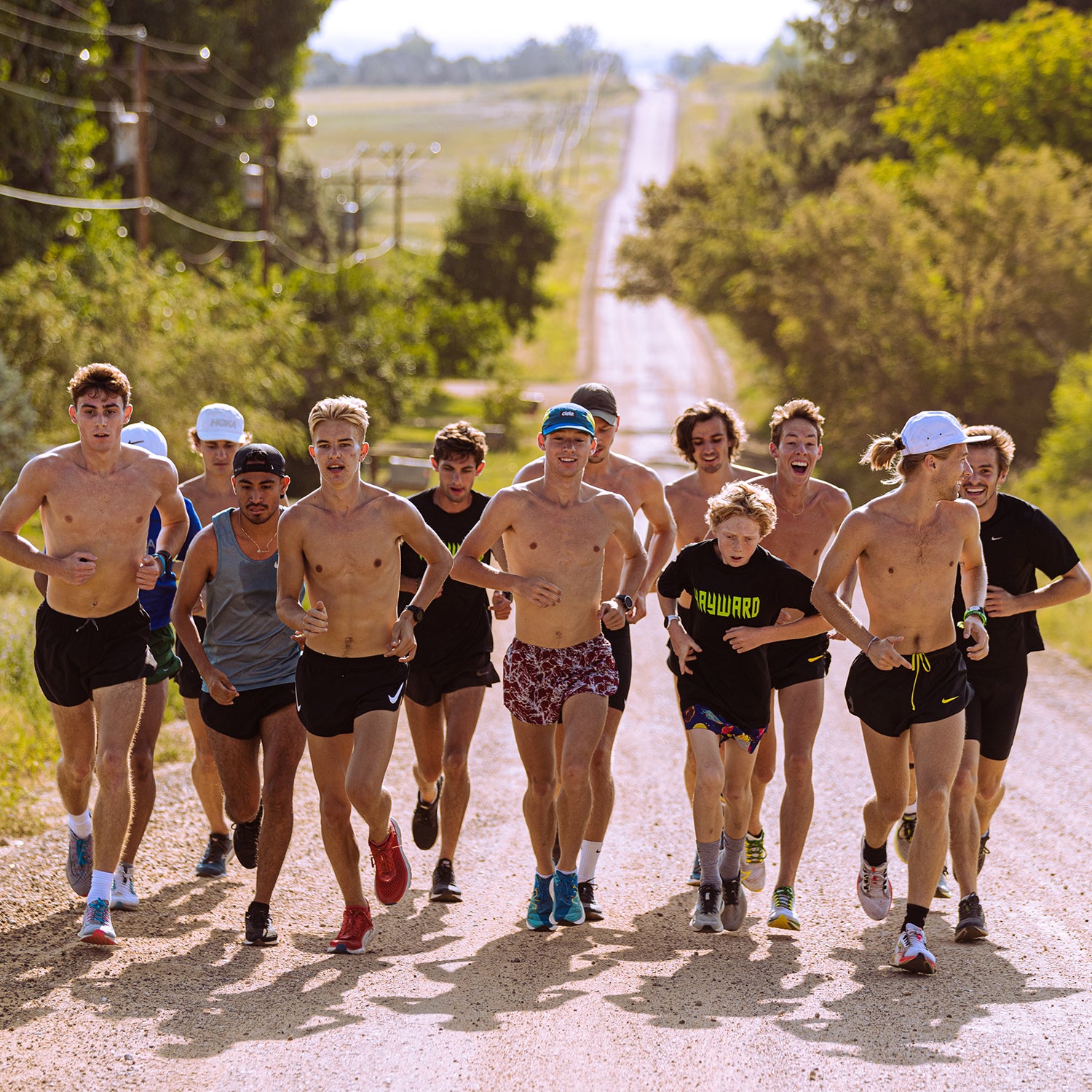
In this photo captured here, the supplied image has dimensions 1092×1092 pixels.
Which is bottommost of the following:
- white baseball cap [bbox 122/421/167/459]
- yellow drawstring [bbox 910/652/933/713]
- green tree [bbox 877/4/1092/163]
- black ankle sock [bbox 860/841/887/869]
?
black ankle sock [bbox 860/841/887/869]

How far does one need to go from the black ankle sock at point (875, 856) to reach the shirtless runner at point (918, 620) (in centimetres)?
33

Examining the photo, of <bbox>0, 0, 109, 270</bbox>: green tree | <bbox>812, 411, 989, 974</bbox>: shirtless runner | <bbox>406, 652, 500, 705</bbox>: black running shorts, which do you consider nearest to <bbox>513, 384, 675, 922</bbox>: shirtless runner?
<bbox>406, 652, 500, 705</bbox>: black running shorts

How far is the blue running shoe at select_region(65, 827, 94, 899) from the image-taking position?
7.05m

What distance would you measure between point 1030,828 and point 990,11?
143 ft

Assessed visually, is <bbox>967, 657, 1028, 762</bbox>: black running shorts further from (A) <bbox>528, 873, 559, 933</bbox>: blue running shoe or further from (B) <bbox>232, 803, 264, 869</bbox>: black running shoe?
(B) <bbox>232, 803, 264, 869</bbox>: black running shoe

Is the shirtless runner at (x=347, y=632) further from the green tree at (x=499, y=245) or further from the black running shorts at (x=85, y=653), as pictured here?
the green tree at (x=499, y=245)

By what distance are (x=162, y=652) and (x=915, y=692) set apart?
12.4 ft

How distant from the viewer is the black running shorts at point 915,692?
6.50 meters

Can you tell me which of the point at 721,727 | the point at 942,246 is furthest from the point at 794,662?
the point at 942,246

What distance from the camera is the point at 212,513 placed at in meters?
8.19

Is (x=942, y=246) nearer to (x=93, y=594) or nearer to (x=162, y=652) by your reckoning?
(x=162, y=652)

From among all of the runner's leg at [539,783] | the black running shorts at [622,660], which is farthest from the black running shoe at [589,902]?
the black running shorts at [622,660]

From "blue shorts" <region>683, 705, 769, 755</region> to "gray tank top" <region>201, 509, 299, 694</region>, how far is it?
6.41 ft

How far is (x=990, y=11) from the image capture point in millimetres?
46688
